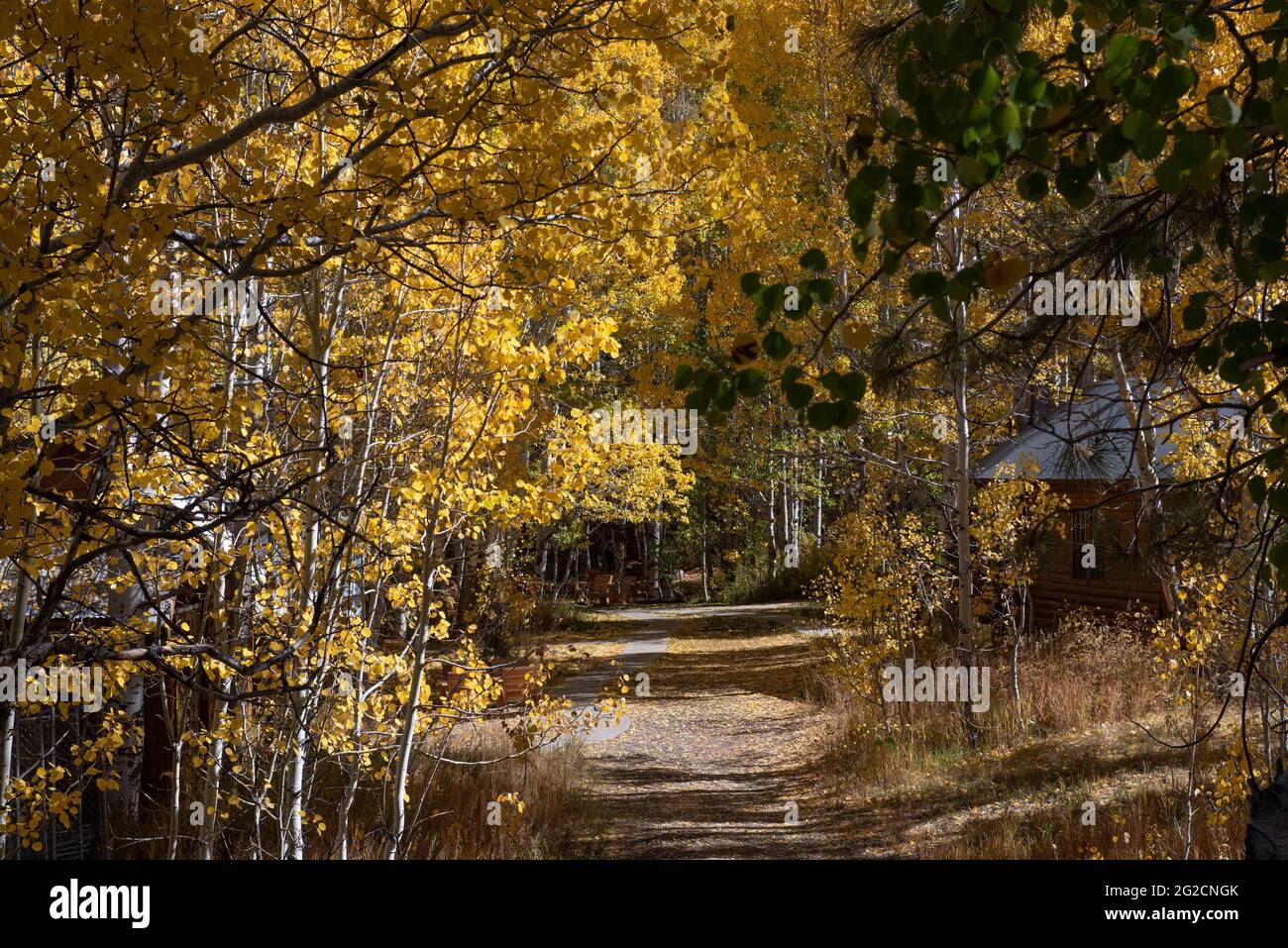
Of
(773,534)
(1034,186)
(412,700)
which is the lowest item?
(412,700)

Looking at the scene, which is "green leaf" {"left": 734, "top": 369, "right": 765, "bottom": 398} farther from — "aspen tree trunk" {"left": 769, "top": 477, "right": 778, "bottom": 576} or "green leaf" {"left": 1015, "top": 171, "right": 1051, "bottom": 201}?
"aspen tree trunk" {"left": 769, "top": 477, "right": 778, "bottom": 576}

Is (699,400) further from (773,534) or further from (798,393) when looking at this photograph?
(773,534)

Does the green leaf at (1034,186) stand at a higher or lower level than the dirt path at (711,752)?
higher

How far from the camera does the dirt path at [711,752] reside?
7984 mm

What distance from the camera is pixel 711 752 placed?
10.8 m

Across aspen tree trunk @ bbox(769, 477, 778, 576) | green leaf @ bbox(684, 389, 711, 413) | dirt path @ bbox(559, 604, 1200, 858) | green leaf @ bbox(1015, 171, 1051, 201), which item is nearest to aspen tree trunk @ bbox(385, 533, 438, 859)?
dirt path @ bbox(559, 604, 1200, 858)

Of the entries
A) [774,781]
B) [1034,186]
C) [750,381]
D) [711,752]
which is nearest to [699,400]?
[750,381]

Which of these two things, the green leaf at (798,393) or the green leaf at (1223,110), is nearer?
the green leaf at (1223,110)

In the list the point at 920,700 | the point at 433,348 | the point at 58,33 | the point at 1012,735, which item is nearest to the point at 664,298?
the point at 920,700

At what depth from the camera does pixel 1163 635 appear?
19.4 feet

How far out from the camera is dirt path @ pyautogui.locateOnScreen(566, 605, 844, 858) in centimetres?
798

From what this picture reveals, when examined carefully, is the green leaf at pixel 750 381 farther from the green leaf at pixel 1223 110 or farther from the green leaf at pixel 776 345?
the green leaf at pixel 1223 110

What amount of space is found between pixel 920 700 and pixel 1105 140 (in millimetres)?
8621

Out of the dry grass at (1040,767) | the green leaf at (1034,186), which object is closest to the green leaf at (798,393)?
the green leaf at (1034,186)
